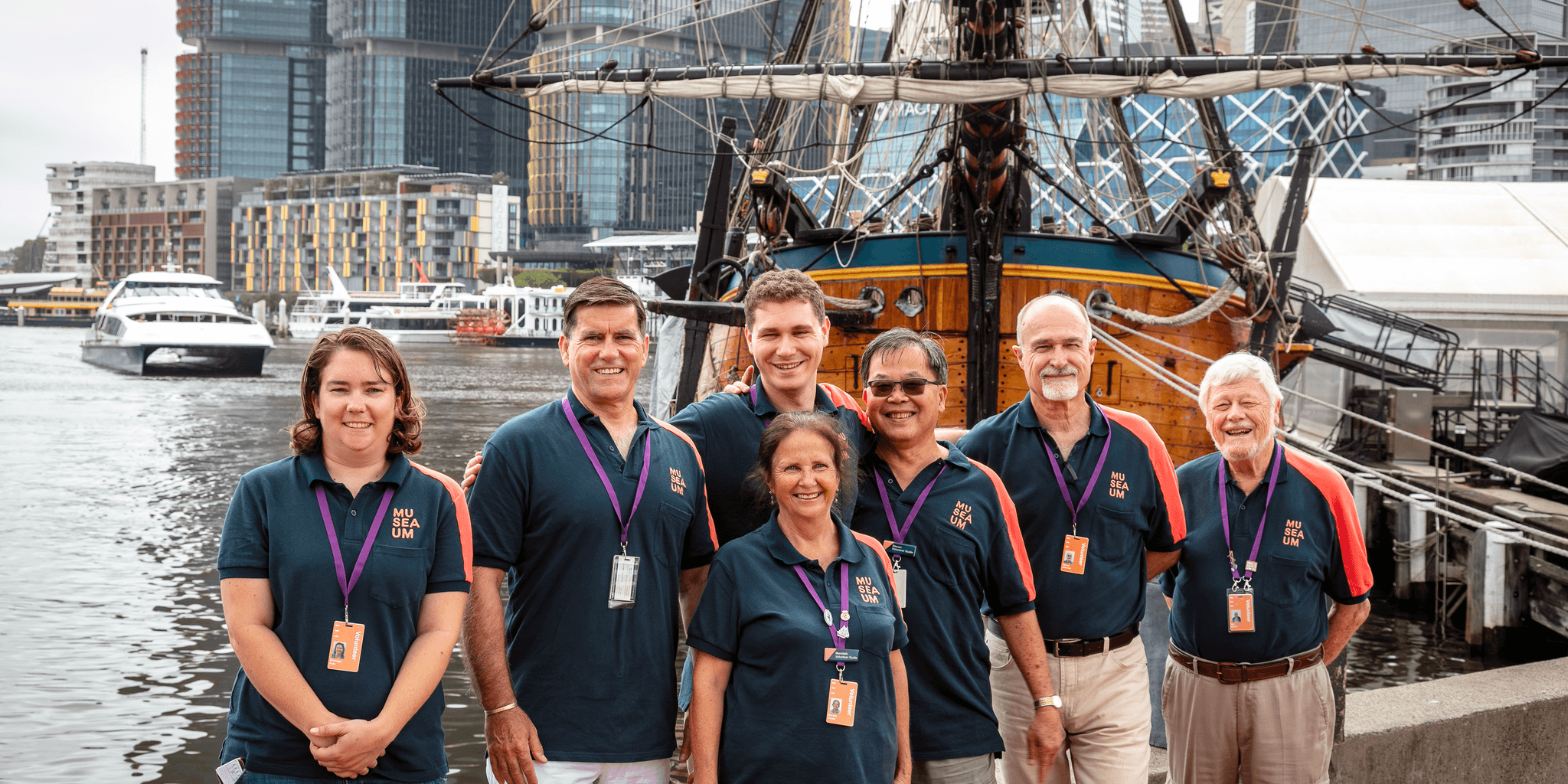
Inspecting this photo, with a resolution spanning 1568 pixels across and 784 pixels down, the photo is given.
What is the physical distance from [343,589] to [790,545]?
103cm

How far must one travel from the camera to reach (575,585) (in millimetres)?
3223

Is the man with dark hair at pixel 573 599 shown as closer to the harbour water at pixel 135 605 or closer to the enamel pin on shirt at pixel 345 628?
the enamel pin on shirt at pixel 345 628

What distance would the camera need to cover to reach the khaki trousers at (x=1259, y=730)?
3992 mm

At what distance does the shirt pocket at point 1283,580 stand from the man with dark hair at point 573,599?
1.88m

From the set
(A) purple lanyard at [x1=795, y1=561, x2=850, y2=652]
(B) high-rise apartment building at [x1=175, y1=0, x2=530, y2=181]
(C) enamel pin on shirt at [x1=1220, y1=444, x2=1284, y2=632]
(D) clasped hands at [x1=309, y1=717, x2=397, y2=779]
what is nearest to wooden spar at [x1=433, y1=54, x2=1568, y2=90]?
(C) enamel pin on shirt at [x1=1220, y1=444, x2=1284, y2=632]

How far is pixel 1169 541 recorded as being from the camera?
12.9 feet

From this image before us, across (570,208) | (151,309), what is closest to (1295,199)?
(151,309)

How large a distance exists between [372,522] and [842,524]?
43.9 inches

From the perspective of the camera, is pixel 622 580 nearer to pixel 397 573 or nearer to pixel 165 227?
pixel 397 573

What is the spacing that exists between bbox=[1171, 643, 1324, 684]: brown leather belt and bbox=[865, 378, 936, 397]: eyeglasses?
1.38m

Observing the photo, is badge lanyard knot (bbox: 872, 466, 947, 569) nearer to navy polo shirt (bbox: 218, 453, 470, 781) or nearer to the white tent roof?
navy polo shirt (bbox: 218, 453, 470, 781)

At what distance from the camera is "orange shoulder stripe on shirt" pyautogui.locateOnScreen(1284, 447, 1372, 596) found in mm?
4066

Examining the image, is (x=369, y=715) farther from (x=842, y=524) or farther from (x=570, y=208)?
(x=570, y=208)

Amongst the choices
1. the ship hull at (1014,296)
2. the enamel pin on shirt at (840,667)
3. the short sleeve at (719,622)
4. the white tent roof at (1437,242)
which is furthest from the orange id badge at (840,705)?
the white tent roof at (1437,242)
